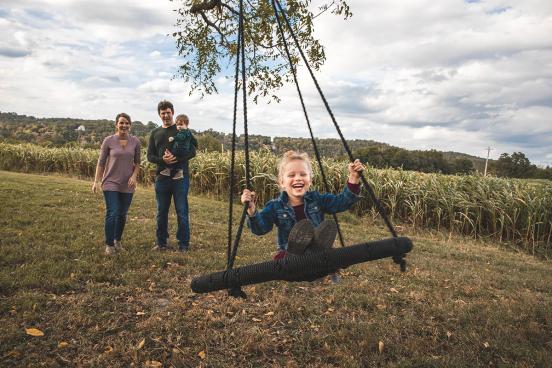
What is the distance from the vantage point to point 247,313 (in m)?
3.99

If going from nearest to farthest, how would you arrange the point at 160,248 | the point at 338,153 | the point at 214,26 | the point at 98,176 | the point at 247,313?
the point at 247,313 → the point at 98,176 → the point at 160,248 → the point at 214,26 → the point at 338,153

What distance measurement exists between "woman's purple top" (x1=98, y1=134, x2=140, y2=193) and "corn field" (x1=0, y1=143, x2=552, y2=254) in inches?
201

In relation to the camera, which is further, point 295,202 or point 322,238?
point 295,202

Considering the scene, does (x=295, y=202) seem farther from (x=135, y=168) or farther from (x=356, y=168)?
(x=135, y=168)

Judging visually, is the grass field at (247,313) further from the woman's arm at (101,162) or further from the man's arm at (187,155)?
the man's arm at (187,155)

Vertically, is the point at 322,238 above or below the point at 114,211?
above

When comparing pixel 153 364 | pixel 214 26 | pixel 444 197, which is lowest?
pixel 153 364

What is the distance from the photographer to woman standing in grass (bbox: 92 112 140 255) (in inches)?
202

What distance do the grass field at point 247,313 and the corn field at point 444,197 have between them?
8.40 feet

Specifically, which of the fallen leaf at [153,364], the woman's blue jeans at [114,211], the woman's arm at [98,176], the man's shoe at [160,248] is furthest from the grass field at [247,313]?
the woman's arm at [98,176]

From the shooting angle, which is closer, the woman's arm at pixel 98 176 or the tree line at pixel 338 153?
the woman's arm at pixel 98 176

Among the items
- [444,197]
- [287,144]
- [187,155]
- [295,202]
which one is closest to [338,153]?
[287,144]

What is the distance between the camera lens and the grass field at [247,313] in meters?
3.18

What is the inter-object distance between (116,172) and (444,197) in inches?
295
